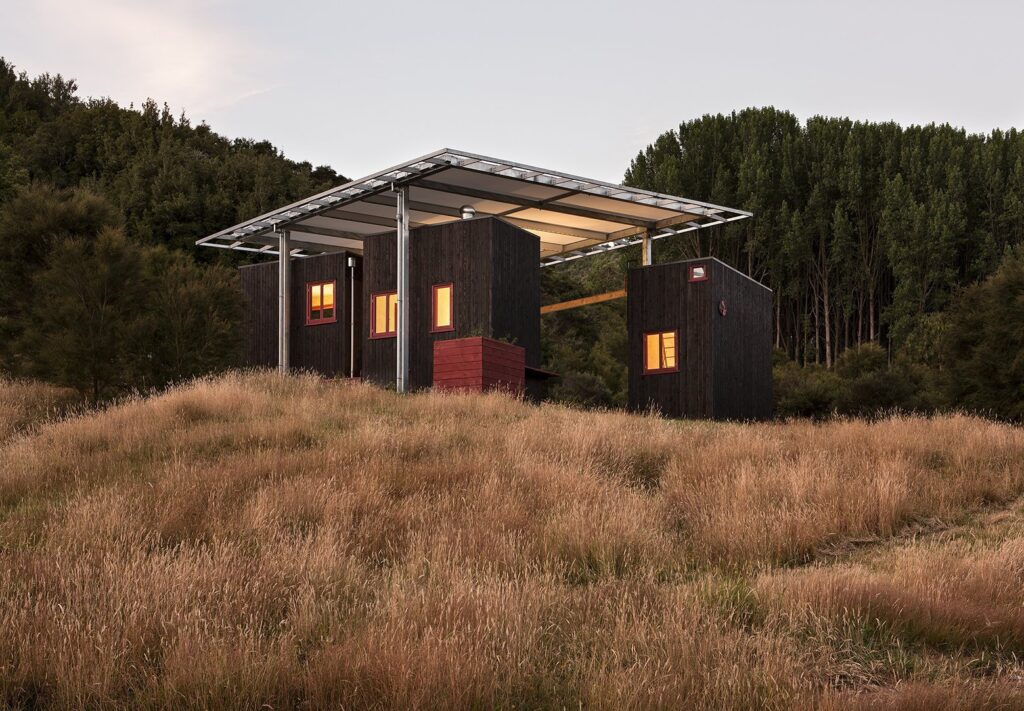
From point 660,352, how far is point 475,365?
6802mm

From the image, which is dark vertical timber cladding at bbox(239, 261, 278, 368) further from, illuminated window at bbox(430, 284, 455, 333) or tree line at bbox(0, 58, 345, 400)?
illuminated window at bbox(430, 284, 455, 333)

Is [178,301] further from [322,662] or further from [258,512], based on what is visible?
[322,662]

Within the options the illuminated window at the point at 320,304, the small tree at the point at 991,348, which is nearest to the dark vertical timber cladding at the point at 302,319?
the illuminated window at the point at 320,304

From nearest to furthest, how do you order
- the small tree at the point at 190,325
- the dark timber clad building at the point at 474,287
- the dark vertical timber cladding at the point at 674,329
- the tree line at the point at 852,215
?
the small tree at the point at 190,325
the dark timber clad building at the point at 474,287
the dark vertical timber cladding at the point at 674,329
the tree line at the point at 852,215

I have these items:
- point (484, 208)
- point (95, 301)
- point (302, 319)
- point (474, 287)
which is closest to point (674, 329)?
point (474, 287)

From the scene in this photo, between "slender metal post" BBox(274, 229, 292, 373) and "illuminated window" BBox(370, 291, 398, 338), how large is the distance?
3.12 metres

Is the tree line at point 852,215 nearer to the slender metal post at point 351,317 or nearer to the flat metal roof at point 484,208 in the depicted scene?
the flat metal roof at point 484,208

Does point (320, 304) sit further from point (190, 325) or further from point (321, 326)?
point (190, 325)

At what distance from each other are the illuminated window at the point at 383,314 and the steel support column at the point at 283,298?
3116 mm

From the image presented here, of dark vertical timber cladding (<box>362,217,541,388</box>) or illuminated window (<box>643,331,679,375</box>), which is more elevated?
dark vertical timber cladding (<box>362,217,541,388</box>)

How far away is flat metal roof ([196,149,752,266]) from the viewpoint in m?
20.7

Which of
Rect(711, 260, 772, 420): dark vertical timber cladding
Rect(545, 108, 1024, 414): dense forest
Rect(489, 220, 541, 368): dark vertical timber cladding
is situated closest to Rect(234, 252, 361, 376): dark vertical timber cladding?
Rect(489, 220, 541, 368): dark vertical timber cladding

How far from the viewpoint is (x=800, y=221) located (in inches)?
1818

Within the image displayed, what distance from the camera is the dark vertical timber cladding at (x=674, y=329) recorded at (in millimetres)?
23688
